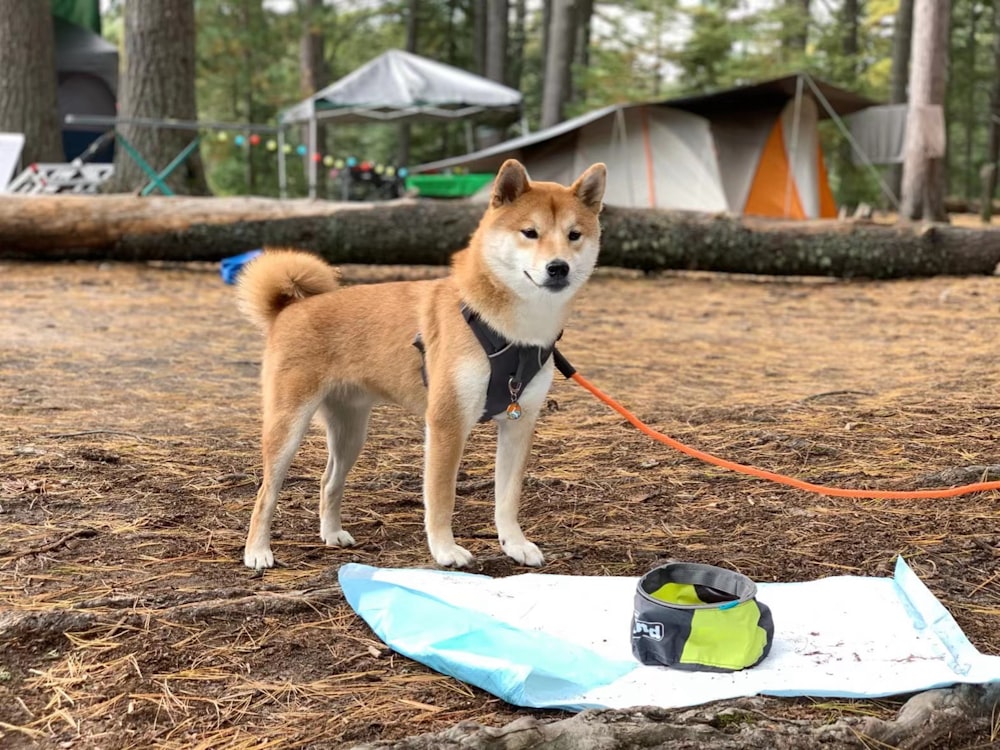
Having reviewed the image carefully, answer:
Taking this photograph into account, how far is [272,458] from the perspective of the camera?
3035 millimetres

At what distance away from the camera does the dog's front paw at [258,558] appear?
9.58ft

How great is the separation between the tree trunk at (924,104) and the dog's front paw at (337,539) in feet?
34.0

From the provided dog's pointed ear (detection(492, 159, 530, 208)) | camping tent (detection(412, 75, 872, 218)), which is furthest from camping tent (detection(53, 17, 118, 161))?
dog's pointed ear (detection(492, 159, 530, 208))

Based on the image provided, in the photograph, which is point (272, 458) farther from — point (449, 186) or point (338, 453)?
point (449, 186)

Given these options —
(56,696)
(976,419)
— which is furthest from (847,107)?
(56,696)

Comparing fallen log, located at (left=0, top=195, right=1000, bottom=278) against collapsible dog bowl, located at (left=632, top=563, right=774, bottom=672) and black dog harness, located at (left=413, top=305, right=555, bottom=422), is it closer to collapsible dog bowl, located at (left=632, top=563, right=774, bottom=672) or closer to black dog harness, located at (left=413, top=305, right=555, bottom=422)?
black dog harness, located at (left=413, top=305, right=555, bottom=422)

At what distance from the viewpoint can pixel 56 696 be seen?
6.82ft

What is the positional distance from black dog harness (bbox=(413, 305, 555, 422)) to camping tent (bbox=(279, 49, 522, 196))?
13.5m

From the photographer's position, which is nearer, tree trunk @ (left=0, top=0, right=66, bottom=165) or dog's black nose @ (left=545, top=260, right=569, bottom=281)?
dog's black nose @ (left=545, top=260, right=569, bottom=281)

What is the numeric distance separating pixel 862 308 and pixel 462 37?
2171 cm

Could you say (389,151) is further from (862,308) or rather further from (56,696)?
(56,696)

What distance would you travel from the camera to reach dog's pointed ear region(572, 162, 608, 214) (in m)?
3.12

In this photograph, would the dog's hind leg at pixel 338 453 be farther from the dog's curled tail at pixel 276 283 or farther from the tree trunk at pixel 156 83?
the tree trunk at pixel 156 83

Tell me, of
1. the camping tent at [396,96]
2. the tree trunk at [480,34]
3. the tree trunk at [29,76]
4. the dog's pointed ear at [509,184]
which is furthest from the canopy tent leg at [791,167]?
the tree trunk at [480,34]
